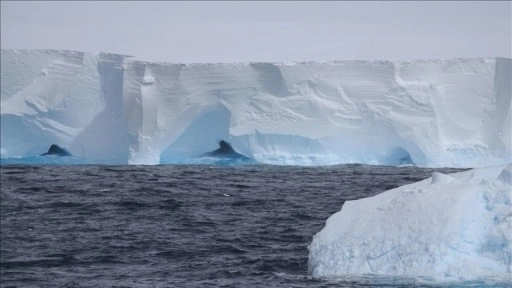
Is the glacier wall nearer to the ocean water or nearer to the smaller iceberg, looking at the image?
the ocean water

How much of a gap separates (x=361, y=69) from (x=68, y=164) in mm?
6962

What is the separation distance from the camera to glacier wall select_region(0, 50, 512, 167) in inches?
703

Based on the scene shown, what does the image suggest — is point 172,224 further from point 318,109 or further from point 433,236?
point 318,109

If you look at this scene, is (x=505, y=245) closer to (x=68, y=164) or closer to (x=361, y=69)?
(x=361, y=69)

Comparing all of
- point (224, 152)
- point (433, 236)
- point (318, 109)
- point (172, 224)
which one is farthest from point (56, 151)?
point (433, 236)

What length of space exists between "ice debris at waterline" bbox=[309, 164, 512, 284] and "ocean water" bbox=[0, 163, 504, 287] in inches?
10.0

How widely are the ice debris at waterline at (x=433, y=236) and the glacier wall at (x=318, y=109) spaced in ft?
33.1

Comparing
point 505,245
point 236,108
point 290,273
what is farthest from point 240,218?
point 236,108

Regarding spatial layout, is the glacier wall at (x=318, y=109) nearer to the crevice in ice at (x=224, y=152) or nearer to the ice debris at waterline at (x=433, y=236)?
the crevice in ice at (x=224, y=152)

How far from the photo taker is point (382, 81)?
1808cm

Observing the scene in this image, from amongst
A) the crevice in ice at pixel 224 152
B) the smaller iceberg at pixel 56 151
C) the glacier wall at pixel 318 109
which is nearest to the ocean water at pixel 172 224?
the glacier wall at pixel 318 109

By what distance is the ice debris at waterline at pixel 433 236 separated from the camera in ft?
23.4

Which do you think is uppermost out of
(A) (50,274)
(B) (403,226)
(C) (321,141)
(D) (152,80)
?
(D) (152,80)

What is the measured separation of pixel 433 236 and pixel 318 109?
11.1 metres
